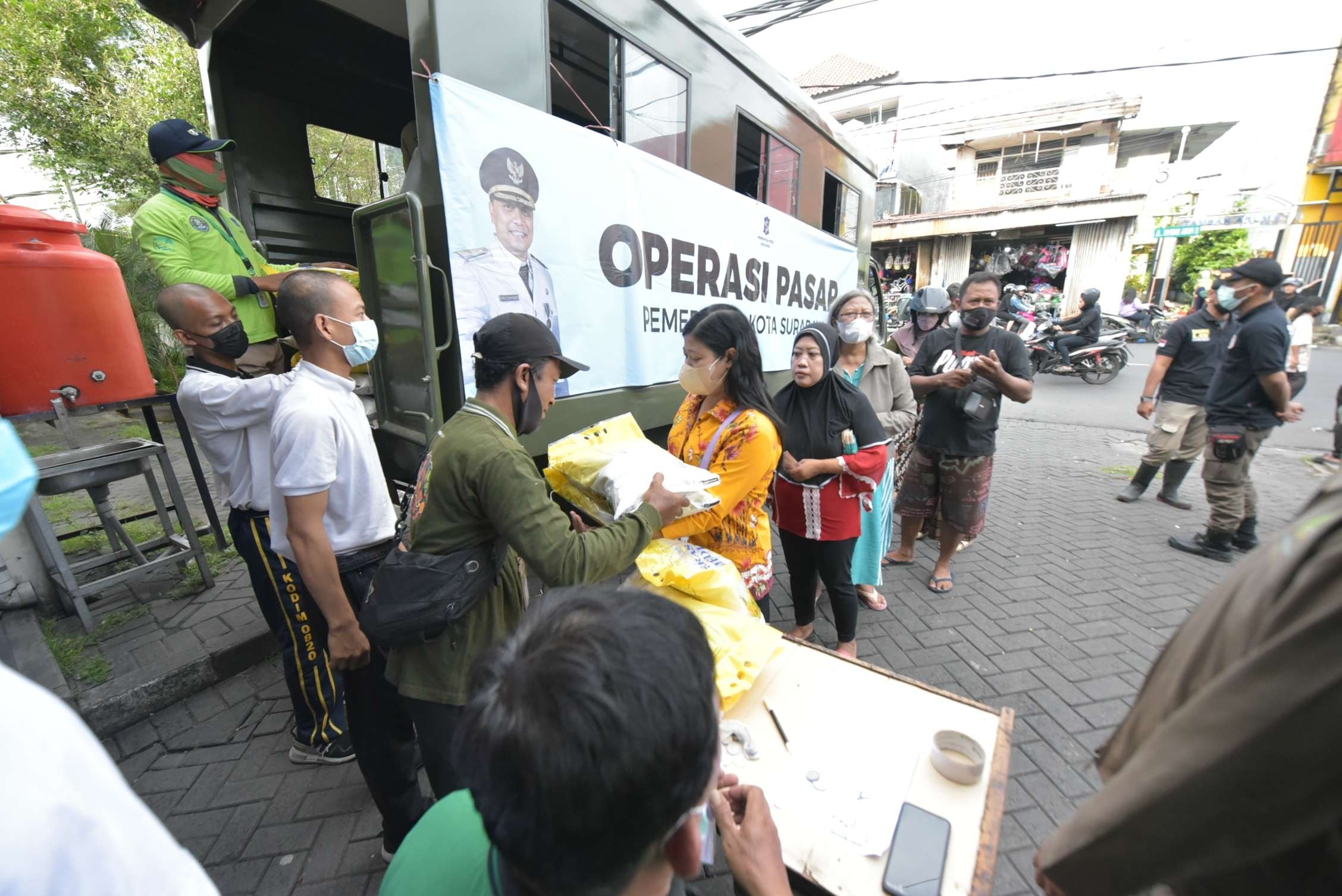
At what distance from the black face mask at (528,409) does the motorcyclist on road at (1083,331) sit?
13.1m

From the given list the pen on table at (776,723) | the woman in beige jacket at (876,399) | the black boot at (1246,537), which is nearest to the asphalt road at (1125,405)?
the black boot at (1246,537)

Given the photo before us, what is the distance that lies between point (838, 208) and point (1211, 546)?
4.16 metres

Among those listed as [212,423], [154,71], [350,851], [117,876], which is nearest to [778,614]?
[350,851]

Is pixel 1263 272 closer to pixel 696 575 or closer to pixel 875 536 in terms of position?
pixel 875 536

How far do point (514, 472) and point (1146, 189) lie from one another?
83.2ft

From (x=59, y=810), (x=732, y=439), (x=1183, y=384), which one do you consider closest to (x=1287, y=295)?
(x=1183, y=384)

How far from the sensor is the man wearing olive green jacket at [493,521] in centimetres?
134

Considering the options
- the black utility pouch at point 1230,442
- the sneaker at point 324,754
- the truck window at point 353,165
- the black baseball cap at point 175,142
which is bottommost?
the sneaker at point 324,754

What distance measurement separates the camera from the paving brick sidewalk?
1.99m

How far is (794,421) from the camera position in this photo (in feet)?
8.66

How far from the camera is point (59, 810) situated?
45cm

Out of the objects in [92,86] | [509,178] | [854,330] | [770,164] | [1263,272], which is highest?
[92,86]

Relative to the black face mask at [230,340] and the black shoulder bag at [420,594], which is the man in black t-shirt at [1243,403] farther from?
the black face mask at [230,340]

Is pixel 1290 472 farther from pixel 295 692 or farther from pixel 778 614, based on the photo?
pixel 295 692
